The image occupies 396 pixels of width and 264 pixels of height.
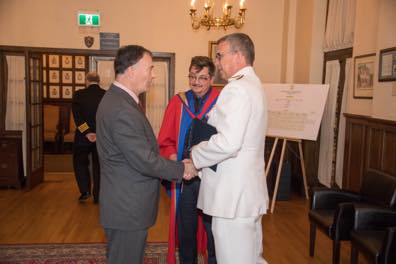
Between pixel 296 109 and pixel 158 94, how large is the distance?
242 cm

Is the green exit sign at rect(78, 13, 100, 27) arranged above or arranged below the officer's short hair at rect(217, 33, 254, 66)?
above

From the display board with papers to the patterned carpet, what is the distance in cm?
220

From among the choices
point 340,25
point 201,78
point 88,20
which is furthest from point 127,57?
point 88,20

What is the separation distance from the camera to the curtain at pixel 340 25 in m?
4.88

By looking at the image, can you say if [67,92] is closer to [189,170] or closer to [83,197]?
[83,197]

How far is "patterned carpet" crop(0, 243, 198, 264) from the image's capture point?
11.1ft

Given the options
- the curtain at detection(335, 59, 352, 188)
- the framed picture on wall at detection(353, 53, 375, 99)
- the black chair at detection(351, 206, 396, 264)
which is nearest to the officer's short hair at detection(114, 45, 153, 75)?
the black chair at detection(351, 206, 396, 264)

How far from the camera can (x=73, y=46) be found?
6.05 m

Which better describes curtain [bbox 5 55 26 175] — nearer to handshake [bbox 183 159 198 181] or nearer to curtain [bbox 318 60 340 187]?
curtain [bbox 318 60 340 187]

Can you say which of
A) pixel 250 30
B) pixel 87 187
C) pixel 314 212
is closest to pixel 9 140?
pixel 87 187

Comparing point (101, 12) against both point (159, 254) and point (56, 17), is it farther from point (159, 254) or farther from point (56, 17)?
point (159, 254)

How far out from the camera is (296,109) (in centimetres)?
507

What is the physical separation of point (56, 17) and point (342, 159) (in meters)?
4.55

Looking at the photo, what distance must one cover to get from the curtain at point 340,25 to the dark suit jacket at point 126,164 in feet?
12.4
